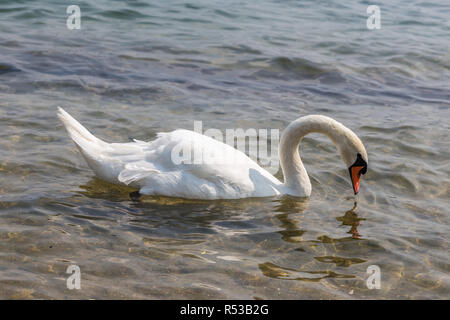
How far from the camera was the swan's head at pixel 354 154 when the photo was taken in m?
6.43

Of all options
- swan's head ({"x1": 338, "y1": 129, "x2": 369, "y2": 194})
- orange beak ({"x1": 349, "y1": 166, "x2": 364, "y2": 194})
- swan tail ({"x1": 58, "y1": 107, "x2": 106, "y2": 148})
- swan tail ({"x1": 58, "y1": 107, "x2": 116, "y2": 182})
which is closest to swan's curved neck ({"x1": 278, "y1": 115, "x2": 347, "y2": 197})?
swan's head ({"x1": 338, "y1": 129, "x2": 369, "y2": 194})

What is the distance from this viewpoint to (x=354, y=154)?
6.48m

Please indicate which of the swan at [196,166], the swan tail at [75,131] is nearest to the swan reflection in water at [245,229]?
the swan at [196,166]

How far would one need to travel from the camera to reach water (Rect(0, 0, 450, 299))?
4973 mm

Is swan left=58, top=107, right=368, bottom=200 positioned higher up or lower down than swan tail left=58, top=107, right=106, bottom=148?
lower down

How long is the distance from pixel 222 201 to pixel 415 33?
11.2 m

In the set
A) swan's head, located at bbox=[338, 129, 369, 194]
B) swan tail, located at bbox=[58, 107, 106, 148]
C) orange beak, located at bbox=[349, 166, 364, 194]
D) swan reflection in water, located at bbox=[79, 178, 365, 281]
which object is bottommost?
swan reflection in water, located at bbox=[79, 178, 365, 281]

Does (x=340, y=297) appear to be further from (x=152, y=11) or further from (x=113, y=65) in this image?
(x=152, y=11)

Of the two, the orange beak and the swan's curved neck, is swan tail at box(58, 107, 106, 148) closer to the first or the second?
the swan's curved neck

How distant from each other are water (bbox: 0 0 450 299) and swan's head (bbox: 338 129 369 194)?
377mm

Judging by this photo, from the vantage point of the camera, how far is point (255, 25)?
1555 centimetres

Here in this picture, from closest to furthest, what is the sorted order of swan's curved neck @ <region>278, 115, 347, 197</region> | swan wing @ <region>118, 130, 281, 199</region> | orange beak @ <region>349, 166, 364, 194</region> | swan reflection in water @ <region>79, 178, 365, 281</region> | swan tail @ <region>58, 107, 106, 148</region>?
1. swan reflection in water @ <region>79, 178, 365, 281</region>
2. swan wing @ <region>118, 130, 281, 199</region>
3. swan tail @ <region>58, 107, 106, 148</region>
4. orange beak @ <region>349, 166, 364, 194</region>
5. swan's curved neck @ <region>278, 115, 347, 197</region>

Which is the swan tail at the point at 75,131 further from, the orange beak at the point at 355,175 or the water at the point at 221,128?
the orange beak at the point at 355,175

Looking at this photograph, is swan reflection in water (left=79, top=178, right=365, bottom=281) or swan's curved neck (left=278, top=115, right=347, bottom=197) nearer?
swan reflection in water (left=79, top=178, right=365, bottom=281)
